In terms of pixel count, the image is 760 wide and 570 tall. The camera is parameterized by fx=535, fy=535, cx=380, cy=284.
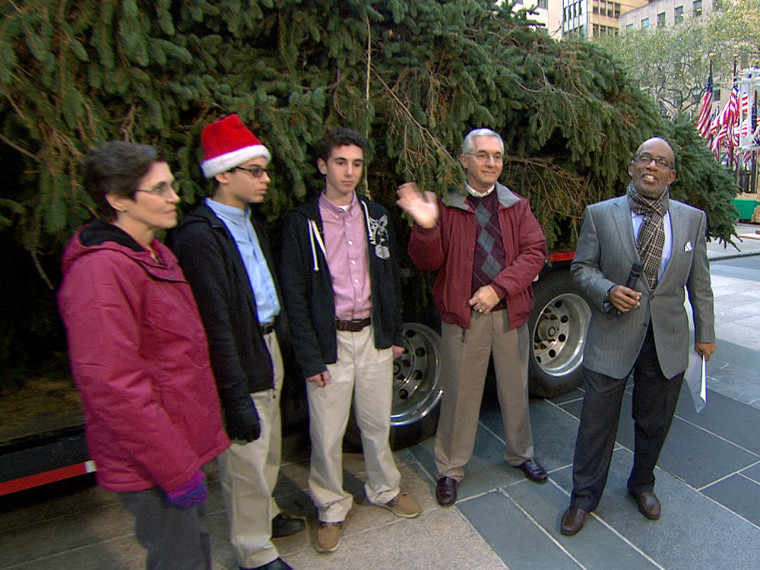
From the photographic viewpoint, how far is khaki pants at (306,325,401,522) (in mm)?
2611

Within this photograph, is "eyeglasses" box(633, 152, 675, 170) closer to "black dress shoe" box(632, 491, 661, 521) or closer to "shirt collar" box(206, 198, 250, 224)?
"black dress shoe" box(632, 491, 661, 521)

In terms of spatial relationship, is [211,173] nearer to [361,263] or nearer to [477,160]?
[361,263]

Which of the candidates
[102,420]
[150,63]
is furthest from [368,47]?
[102,420]

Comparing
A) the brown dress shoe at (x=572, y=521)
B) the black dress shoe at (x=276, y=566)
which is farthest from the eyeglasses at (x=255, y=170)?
the brown dress shoe at (x=572, y=521)

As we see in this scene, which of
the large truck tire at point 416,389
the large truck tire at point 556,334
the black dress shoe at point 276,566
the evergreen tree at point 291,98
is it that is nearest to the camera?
the evergreen tree at point 291,98

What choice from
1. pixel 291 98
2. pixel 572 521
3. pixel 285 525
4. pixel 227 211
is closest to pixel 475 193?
pixel 291 98

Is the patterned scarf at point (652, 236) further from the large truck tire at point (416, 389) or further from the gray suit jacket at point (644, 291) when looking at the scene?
the large truck tire at point (416, 389)

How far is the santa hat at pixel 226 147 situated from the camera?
216 centimetres

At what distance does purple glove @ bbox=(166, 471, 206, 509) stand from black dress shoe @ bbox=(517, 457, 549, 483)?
6.87ft

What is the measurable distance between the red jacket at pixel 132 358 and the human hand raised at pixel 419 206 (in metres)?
1.20

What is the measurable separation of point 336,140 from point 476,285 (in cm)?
107

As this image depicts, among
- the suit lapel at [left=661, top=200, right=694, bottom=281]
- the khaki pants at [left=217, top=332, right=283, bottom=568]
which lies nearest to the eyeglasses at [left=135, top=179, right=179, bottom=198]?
the khaki pants at [left=217, top=332, right=283, bottom=568]

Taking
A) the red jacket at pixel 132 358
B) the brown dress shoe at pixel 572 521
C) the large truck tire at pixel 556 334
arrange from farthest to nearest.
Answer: the large truck tire at pixel 556 334 → the brown dress shoe at pixel 572 521 → the red jacket at pixel 132 358

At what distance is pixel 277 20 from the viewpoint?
8.82 ft
